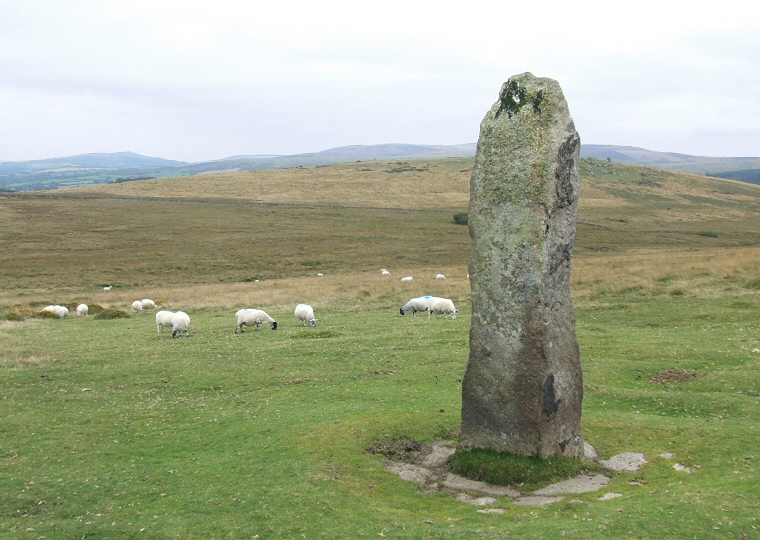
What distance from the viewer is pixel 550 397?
12.0m

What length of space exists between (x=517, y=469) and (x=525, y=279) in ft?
11.2

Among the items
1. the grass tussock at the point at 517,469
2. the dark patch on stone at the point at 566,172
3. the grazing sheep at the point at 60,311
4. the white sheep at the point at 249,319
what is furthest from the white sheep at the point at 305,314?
the dark patch on stone at the point at 566,172

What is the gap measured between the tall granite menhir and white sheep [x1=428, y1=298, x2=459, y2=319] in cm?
1767

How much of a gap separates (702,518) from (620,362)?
10843mm

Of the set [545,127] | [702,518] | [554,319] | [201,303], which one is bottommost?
[201,303]

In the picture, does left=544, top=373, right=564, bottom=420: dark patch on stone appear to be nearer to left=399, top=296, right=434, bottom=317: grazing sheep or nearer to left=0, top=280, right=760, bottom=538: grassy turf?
left=0, top=280, right=760, bottom=538: grassy turf

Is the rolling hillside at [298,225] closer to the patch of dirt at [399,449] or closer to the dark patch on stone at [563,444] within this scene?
the patch of dirt at [399,449]

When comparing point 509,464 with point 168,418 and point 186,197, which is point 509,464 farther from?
point 186,197

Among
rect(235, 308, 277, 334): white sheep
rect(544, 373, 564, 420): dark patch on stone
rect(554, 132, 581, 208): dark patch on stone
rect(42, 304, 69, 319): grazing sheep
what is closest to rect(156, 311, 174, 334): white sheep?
rect(235, 308, 277, 334): white sheep

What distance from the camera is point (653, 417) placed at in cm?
1488

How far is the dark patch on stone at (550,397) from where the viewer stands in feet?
39.2

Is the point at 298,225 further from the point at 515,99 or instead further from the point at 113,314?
the point at 515,99

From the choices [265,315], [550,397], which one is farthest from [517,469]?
[265,315]

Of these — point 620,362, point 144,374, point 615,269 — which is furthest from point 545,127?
point 615,269
